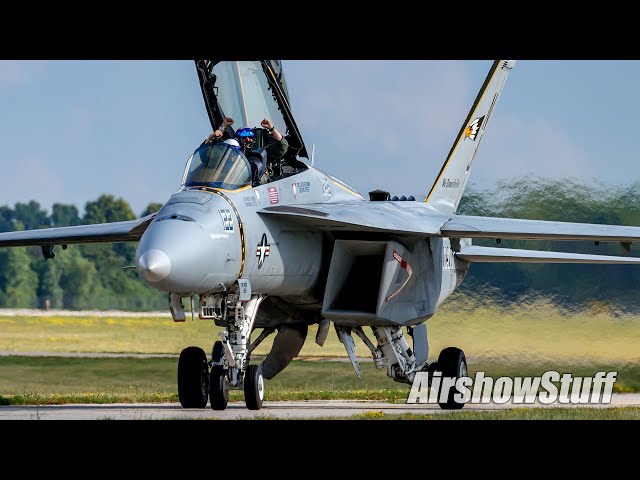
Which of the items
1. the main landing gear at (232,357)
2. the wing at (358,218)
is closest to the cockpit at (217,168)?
the wing at (358,218)

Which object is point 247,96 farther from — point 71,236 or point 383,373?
point 383,373

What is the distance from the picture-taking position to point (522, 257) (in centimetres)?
1606

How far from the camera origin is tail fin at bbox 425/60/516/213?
55.3 ft

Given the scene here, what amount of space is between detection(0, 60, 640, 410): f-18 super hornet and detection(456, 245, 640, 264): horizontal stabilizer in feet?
0.07

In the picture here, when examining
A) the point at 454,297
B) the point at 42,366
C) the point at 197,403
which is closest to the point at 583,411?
the point at 197,403

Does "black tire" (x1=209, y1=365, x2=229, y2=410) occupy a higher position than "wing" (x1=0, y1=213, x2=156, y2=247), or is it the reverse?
"wing" (x1=0, y1=213, x2=156, y2=247)

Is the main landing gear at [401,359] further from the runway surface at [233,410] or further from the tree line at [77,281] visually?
the tree line at [77,281]

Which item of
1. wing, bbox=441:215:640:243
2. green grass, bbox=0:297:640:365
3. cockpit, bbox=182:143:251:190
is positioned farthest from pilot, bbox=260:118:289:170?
green grass, bbox=0:297:640:365

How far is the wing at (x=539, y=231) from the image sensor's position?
1418 centimetres

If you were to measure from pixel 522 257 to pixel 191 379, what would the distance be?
5.00m

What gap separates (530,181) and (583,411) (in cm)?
573

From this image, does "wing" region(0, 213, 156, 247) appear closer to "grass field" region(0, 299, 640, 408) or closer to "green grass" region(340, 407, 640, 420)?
"grass field" region(0, 299, 640, 408)
